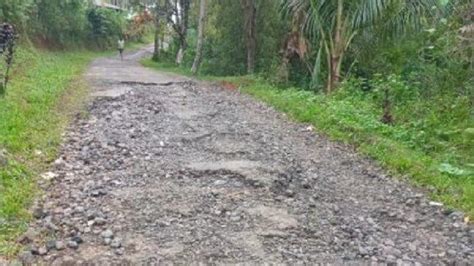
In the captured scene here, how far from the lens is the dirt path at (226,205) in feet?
12.4

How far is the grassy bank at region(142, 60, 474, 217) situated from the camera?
5445 mm

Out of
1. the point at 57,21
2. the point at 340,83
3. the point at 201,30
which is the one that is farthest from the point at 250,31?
the point at 57,21

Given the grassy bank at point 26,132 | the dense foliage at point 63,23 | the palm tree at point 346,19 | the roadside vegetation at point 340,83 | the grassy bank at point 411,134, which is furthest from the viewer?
the dense foliage at point 63,23

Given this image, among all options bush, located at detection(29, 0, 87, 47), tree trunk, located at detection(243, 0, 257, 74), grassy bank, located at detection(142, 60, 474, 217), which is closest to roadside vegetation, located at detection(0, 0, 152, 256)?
bush, located at detection(29, 0, 87, 47)

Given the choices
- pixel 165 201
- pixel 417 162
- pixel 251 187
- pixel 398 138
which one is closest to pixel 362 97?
pixel 398 138

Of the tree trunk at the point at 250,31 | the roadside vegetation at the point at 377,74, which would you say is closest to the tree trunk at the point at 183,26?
the roadside vegetation at the point at 377,74

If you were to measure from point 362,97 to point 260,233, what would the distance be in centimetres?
630

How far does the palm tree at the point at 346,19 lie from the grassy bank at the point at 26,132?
483 centimetres

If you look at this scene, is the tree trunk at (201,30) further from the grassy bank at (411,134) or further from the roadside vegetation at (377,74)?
the grassy bank at (411,134)

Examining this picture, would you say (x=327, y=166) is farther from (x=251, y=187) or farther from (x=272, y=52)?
(x=272, y=52)

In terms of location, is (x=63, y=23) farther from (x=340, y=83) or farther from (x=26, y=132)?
(x=26, y=132)

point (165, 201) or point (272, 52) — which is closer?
point (165, 201)

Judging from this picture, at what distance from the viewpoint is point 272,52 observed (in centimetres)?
1596

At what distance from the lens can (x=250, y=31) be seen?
15.9m
